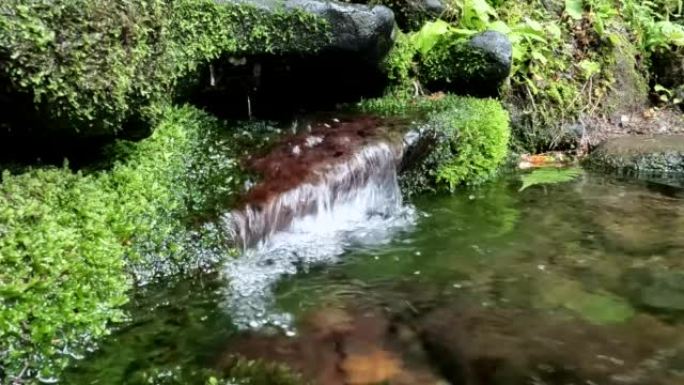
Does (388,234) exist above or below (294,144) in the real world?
below

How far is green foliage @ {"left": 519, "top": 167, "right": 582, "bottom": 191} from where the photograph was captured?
5.53m

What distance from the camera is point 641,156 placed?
242 inches

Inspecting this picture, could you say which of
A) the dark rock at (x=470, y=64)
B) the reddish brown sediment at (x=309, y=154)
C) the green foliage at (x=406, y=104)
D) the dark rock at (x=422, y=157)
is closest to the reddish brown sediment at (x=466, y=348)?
the reddish brown sediment at (x=309, y=154)

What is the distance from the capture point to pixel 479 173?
570 centimetres

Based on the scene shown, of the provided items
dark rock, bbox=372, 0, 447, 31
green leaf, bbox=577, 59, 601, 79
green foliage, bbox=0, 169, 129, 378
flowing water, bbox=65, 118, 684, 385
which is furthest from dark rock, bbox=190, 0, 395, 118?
green leaf, bbox=577, 59, 601, 79

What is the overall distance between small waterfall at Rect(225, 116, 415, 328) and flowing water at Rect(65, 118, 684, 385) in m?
0.01

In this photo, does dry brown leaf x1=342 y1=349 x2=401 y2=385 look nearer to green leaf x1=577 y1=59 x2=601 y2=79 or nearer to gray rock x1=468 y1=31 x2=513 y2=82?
gray rock x1=468 y1=31 x2=513 y2=82

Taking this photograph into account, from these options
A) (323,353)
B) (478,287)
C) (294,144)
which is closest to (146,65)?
(294,144)

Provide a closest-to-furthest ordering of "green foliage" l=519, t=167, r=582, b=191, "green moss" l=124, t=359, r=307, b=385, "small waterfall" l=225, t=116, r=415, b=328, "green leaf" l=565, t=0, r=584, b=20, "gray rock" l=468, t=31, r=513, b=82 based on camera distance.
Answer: "green moss" l=124, t=359, r=307, b=385
"small waterfall" l=225, t=116, r=415, b=328
"green foliage" l=519, t=167, r=582, b=191
"gray rock" l=468, t=31, r=513, b=82
"green leaf" l=565, t=0, r=584, b=20

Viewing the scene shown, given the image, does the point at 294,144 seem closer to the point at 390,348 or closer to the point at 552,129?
the point at 390,348

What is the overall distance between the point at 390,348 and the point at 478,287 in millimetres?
833

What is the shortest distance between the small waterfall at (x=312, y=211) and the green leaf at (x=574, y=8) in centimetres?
360

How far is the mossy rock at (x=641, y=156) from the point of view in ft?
19.9

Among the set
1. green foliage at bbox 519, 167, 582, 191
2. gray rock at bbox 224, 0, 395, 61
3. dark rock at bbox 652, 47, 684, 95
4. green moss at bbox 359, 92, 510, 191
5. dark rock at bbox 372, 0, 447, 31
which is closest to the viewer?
gray rock at bbox 224, 0, 395, 61
